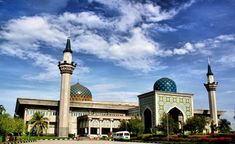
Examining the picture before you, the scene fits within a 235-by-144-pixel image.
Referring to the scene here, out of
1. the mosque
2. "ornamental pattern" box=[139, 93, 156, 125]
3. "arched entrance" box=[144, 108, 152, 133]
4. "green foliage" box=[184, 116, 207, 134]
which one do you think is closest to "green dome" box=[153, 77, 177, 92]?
the mosque

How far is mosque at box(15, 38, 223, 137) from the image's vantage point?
56.3m

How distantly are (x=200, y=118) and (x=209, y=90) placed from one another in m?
18.6

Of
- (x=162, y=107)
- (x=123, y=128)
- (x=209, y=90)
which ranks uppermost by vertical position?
(x=209, y=90)

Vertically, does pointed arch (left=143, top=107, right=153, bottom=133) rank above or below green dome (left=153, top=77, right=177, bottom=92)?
below

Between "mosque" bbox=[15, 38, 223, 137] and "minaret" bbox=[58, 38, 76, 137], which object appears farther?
"mosque" bbox=[15, 38, 223, 137]

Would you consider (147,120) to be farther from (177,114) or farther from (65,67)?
(65,67)

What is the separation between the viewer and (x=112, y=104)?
6906cm

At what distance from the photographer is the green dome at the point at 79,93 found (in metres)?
68.3

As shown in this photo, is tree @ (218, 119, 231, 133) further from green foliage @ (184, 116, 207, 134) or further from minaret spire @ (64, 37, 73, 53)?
minaret spire @ (64, 37, 73, 53)

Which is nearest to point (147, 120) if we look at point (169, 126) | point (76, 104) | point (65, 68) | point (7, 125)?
point (169, 126)

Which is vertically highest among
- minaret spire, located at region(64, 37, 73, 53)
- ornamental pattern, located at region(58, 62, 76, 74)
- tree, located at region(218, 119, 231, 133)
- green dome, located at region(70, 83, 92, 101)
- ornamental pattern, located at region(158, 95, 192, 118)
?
minaret spire, located at region(64, 37, 73, 53)

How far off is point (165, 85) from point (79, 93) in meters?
21.8

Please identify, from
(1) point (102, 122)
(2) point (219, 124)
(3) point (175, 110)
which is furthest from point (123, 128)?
(2) point (219, 124)

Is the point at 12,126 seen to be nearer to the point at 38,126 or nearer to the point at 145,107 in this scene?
the point at 38,126
